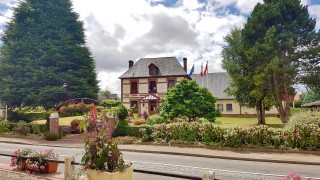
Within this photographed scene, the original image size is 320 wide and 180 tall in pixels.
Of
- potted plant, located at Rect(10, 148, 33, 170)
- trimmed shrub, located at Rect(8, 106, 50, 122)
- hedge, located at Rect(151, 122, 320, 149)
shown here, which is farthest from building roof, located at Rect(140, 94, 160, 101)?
potted plant, located at Rect(10, 148, 33, 170)

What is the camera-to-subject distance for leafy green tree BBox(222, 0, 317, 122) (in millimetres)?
28016

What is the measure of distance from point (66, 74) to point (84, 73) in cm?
232

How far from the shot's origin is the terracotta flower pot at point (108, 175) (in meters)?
5.88

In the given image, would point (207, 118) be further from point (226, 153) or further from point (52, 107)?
point (52, 107)

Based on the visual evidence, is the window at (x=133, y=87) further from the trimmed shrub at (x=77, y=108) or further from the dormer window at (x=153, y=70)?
the trimmed shrub at (x=77, y=108)

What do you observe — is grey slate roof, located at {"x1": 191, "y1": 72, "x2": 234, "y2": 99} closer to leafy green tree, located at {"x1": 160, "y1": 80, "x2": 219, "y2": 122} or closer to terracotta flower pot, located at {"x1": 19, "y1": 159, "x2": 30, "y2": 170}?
leafy green tree, located at {"x1": 160, "y1": 80, "x2": 219, "y2": 122}

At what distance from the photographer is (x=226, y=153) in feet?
49.0

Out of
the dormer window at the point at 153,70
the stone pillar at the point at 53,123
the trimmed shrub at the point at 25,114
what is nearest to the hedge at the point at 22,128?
the stone pillar at the point at 53,123

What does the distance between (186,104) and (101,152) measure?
18.0 meters

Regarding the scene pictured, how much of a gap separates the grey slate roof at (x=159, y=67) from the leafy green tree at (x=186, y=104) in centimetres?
1806

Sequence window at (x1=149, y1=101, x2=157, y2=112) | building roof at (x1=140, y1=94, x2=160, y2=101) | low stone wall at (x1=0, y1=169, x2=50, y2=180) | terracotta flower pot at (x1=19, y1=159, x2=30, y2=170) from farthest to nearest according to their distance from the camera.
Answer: window at (x1=149, y1=101, x2=157, y2=112) → building roof at (x1=140, y1=94, x2=160, y2=101) → terracotta flower pot at (x1=19, y1=159, x2=30, y2=170) → low stone wall at (x1=0, y1=169, x2=50, y2=180)

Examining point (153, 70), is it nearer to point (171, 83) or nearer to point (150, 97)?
point (171, 83)

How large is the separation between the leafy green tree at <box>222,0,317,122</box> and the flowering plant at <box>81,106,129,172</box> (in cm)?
2414

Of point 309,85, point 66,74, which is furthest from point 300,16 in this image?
point 66,74
